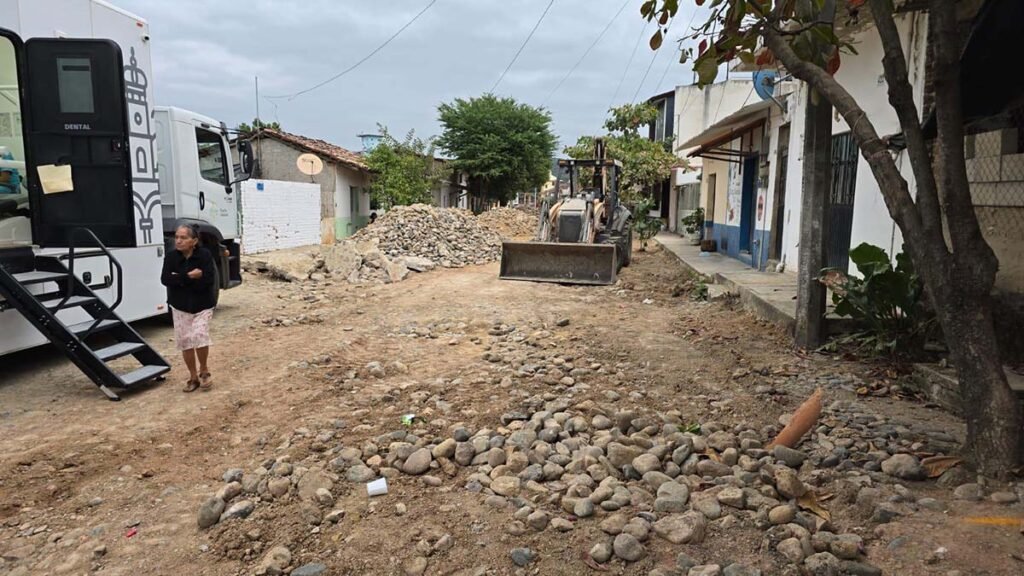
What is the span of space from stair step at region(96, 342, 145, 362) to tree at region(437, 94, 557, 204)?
2664cm

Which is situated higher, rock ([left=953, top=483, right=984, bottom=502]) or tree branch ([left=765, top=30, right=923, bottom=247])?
tree branch ([left=765, top=30, right=923, bottom=247])

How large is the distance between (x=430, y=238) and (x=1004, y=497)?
46.4 ft

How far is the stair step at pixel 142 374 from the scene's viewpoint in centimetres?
517

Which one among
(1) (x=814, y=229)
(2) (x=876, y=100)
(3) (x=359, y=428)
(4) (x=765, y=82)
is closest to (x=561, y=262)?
(4) (x=765, y=82)

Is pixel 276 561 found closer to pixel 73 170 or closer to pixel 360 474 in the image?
pixel 360 474

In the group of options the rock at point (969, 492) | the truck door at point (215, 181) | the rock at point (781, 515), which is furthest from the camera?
the truck door at point (215, 181)

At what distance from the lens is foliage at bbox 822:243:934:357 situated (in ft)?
17.1

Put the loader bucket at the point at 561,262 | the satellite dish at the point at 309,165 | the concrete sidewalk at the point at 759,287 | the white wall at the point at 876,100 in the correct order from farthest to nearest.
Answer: the satellite dish at the point at 309,165 < the loader bucket at the point at 561,262 < the concrete sidewalk at the point at 759,287 < the white wall at the point at 876,100

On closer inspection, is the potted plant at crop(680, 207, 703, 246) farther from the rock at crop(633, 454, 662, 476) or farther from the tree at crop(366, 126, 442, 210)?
the rock at crop(633, 454, 662, 476)

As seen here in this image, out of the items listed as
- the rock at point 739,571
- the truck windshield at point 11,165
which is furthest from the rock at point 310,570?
the truck windshield at point 11,165

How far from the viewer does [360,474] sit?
135 inches

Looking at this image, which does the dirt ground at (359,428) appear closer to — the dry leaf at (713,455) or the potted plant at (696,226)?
the dry leaf at (713,455)

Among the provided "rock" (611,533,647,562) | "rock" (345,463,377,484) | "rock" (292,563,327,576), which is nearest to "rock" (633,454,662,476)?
"rock" (611,533,647,562)

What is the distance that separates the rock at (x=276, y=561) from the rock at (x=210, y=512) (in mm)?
454
